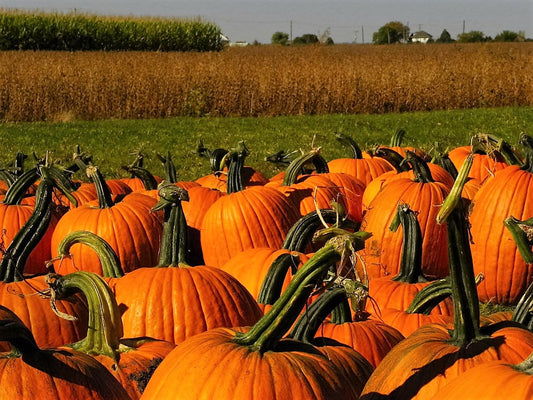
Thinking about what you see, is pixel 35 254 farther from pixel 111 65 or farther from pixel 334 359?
pixel 111 65

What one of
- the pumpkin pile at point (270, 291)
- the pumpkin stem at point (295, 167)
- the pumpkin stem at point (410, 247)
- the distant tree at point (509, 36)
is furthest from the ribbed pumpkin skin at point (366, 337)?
the distant tree at point (509, 36)

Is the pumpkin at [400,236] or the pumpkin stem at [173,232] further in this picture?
the pumpkin at [400,236]

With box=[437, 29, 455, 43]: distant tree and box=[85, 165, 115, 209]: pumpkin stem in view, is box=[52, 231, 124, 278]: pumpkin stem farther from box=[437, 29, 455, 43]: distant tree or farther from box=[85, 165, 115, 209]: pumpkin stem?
box=[437, 29, 455, 43]: distant tree

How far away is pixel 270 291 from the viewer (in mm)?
3100

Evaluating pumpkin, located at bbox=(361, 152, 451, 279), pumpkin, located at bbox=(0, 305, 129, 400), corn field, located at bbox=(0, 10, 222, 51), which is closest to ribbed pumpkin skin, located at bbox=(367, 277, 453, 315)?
pumpkin, located at bbox=(361, 152, 451, 279)

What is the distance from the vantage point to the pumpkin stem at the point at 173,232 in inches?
127

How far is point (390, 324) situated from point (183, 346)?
124 centimetres

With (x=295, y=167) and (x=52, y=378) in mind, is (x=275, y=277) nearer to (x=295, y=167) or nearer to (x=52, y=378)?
(x=52, y=378)

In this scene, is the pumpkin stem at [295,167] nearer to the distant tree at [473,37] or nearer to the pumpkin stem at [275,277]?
the pumpkin stem at [275,277]

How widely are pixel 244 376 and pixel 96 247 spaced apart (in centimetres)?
134

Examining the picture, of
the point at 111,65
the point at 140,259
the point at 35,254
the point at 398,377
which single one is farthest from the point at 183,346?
the point at 111,65

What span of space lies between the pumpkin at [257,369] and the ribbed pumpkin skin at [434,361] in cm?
14

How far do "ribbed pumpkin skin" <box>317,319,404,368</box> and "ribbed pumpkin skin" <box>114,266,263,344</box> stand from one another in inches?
15.0

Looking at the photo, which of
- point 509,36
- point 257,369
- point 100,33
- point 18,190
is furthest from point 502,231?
point 509,36
